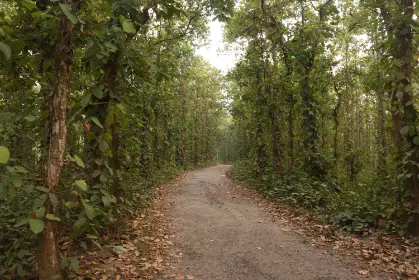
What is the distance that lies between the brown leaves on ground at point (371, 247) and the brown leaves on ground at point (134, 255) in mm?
2832

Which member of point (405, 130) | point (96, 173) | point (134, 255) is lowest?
point (134, 255)

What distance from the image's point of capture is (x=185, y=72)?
25.0m

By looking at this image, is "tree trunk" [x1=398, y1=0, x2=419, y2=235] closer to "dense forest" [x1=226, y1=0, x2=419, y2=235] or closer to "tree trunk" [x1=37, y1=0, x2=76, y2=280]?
"dense forest" [x1=226, y1=0, x2=419, y2=235]

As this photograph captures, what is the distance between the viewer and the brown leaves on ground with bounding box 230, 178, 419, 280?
4555 mm

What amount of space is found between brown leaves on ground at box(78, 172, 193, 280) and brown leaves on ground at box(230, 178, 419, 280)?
2832mm

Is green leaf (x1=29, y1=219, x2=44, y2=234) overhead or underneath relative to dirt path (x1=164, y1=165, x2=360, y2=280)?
overhead

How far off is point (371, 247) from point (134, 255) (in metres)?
4.29

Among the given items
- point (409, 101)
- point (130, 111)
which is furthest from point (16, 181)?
point (409, 101)

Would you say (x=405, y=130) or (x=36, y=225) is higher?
(x=405, y=130)

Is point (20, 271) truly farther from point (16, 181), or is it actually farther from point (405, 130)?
point (405, 130)

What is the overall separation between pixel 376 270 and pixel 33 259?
→ 16.2ft

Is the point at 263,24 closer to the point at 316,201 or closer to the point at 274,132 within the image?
the point at 274,132

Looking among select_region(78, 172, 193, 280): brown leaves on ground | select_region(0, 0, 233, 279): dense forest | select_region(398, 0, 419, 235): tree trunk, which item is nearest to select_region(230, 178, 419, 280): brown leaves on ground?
select_region(398, 0, 419, 235): tree trunk

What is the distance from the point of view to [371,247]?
17.7 ft
